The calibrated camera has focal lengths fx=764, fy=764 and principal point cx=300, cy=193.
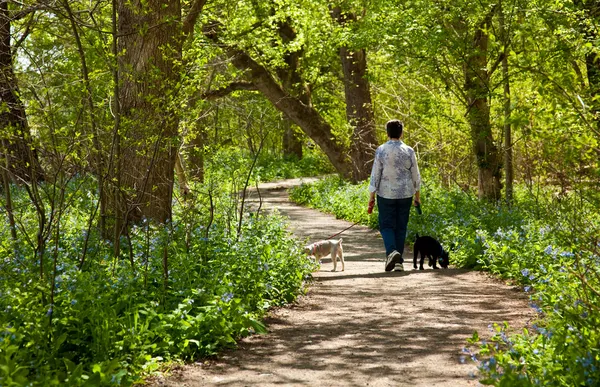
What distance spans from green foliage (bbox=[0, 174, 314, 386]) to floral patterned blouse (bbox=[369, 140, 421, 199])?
2338 mm

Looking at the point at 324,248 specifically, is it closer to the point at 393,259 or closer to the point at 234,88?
the point at 393,259

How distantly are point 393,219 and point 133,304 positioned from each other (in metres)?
5.47

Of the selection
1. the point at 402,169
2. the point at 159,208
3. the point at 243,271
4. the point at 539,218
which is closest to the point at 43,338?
the point at 243,271

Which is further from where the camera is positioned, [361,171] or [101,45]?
[361,171]

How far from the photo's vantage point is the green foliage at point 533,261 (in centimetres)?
445

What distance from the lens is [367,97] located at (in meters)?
23.6

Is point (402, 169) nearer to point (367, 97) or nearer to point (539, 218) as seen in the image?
point (539, 218)

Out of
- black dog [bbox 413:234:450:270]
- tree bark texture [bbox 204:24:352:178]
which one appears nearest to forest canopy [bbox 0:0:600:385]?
black dog [bbox 413:234:450:270]

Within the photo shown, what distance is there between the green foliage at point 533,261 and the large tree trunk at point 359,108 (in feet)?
4.06

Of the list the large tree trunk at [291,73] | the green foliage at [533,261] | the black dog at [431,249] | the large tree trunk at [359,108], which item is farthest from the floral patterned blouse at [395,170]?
the large tree trunk at [291,73]

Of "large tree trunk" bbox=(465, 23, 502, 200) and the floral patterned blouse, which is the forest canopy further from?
the floral patterned blouse

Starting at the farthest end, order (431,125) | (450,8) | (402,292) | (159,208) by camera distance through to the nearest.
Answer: (431,125) < (450,8) < (159,208) < (402,292)

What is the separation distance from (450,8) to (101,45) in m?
8.51

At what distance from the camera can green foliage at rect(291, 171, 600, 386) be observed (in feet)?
14.6
